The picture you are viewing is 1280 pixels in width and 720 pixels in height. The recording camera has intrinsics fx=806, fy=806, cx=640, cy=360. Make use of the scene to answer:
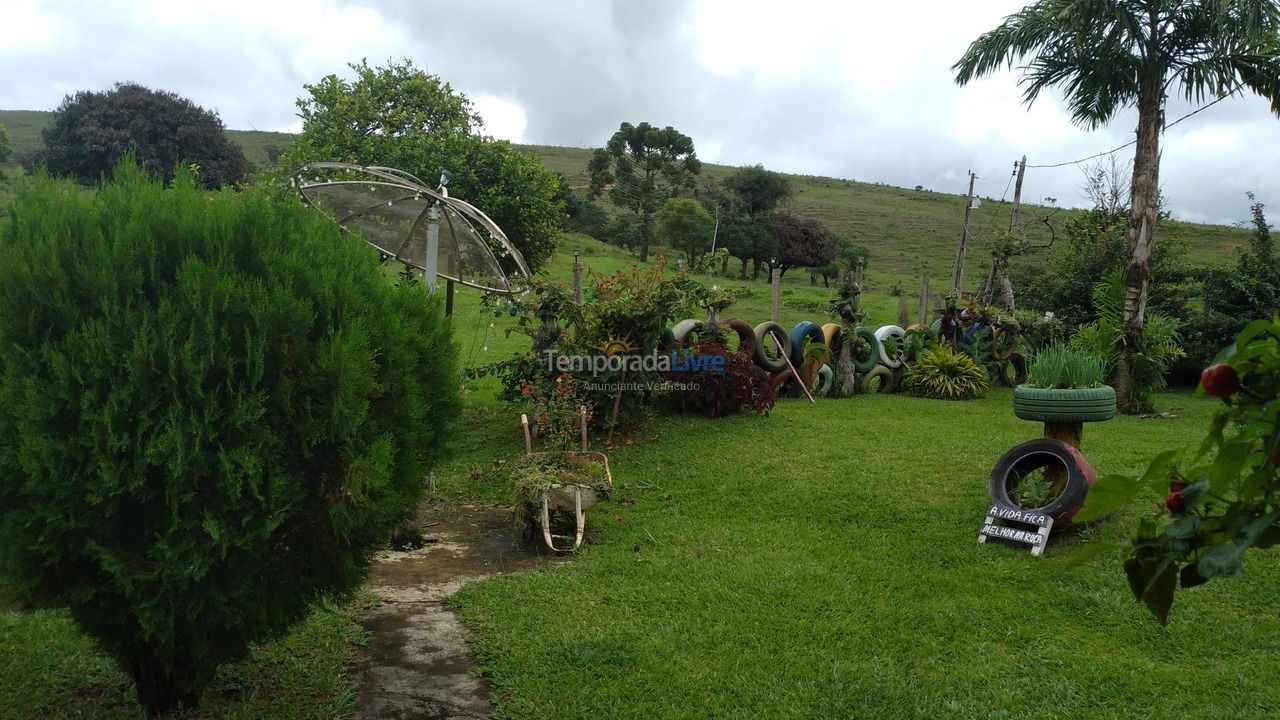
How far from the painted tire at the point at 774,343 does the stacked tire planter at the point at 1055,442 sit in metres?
4.83

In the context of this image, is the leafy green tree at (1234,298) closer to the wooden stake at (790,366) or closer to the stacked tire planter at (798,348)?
the stacked tire planter at (798,348)

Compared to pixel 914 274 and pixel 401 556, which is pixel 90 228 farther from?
pixel 914 274

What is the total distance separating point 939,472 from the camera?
695cm

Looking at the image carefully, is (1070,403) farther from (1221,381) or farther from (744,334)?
(744,334)

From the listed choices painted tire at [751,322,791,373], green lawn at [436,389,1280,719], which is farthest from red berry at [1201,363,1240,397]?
painted tire at [751,322,791,373]

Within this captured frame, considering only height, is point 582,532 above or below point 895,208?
below

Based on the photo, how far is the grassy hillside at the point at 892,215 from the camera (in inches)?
1377

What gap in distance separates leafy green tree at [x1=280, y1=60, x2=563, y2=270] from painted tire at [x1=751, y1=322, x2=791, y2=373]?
7.10 meters

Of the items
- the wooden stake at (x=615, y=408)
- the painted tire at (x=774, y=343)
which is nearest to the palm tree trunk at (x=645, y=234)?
the painted tire at (x=774, y=343)

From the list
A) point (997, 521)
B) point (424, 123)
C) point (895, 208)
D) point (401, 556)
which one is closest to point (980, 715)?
point (997, 521)

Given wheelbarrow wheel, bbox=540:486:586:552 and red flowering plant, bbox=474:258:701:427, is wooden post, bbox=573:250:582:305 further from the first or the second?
wheelbarrow wheel, bbox=540:486:586:552

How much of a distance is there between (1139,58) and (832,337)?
521 centimetres

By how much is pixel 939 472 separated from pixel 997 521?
4.91 feet
